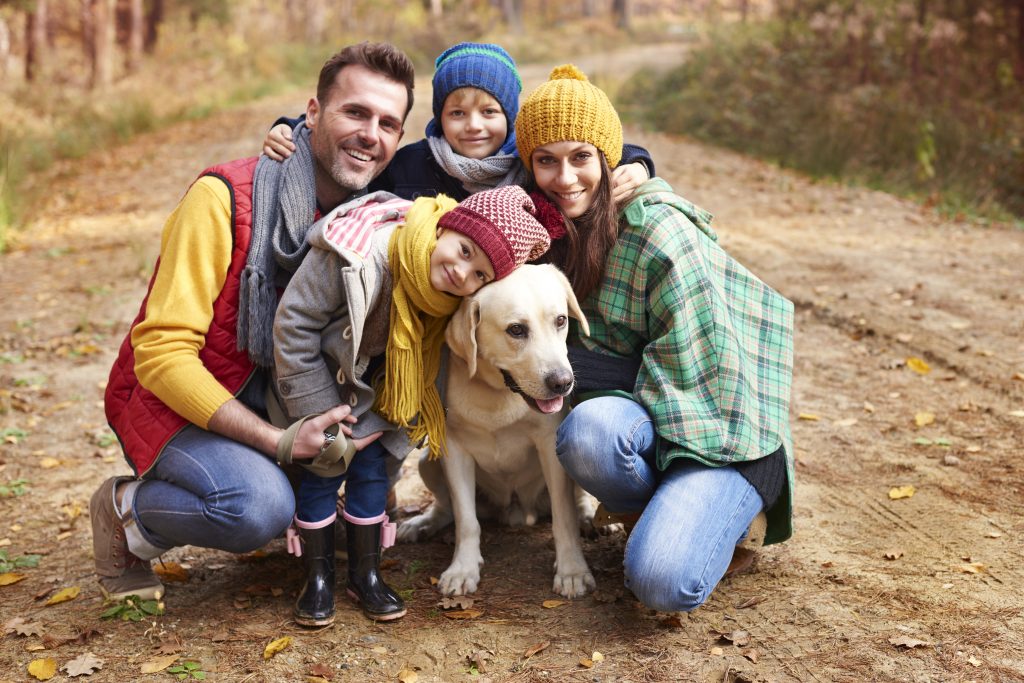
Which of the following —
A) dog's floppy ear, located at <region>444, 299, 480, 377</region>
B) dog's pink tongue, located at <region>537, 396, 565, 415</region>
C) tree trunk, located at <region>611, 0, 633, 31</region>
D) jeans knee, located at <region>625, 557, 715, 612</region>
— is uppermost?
tree trunk, located at <region>611, 0, 633, 31</region>

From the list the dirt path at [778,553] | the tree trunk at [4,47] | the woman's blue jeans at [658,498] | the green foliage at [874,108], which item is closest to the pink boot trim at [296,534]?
the dirt path at [778,553]

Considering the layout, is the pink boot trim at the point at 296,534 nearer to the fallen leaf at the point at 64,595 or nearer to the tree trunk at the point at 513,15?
the fallen leaf at the point at 64,595

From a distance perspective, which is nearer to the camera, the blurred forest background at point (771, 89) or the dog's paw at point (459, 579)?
the dog's paw at point (459, 579)

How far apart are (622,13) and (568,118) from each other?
93.5ft

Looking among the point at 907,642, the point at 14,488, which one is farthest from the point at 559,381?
the point at 14,488

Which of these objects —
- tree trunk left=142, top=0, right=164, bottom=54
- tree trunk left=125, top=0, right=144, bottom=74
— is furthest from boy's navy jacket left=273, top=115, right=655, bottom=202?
tree trunk left=142, top=0, right=164, bottom=54

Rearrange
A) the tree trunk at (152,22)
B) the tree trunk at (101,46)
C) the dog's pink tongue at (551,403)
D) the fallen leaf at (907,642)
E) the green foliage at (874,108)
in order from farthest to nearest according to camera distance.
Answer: the tree trunk at (152,22) < the tree trunk at (101,46) < the green foliage at (874,108) < the dog's pink tongue at (551,403) < the fallen leaf at (907,642)

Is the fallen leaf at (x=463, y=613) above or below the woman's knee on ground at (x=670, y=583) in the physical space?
below

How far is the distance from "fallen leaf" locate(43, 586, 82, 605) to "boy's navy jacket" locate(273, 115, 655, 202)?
1.86 metres

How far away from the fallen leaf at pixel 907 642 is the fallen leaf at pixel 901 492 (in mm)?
1112

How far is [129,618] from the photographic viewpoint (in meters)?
3.13

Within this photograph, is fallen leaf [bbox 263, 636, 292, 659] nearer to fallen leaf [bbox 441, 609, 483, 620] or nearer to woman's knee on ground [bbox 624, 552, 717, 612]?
fallen leaf [bbox 441, 609, 483, 620]

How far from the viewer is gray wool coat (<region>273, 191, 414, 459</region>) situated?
9.29 feet

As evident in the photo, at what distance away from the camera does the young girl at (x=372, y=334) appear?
2.83 meters
